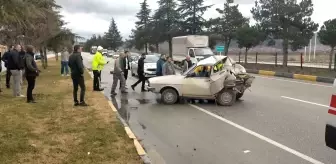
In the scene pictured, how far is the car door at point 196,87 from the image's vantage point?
11195 mm

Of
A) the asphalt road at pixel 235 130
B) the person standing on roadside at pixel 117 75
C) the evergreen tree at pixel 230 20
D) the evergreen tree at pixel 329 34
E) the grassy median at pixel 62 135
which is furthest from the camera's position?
the evergreen tree at pixel 230 20

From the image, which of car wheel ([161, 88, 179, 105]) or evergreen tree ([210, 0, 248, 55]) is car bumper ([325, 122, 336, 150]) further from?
evergreen tree ([210, 0, 248, 55])

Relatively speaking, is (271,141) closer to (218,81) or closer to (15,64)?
(218,81)

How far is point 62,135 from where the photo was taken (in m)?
6.91

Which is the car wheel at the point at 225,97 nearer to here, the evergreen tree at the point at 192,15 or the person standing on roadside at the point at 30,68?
the person standing on roadside at the point at 30,68

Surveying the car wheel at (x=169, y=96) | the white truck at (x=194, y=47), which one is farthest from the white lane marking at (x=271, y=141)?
the white truck at (x=194, y=47)

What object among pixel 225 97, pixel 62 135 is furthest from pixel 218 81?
pixel 62 135

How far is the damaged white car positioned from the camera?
11.0 metres

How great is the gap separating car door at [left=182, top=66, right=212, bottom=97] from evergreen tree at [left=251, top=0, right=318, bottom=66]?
20.1 meters

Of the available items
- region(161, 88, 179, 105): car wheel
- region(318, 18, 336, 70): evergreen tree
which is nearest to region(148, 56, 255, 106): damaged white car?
region(161, 88, 179, 105): car wheel

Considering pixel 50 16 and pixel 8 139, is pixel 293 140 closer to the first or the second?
pixel 8 139

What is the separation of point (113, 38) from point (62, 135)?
120001 millimetres

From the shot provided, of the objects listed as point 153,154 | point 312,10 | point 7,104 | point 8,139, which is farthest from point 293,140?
point 312,10

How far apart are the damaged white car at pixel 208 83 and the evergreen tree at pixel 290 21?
19242 millimetres
